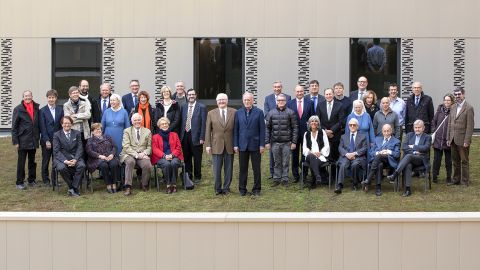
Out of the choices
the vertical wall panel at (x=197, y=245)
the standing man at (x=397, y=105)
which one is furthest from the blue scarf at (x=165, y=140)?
the vertical wall panel at (x=197, y=245)

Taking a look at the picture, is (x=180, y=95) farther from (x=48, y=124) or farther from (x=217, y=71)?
(x=217, y=71)

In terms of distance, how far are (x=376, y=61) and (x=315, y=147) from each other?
7665 millimetres

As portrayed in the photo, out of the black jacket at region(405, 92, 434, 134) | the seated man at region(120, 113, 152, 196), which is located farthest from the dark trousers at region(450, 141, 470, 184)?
the seated man at region(120, 113, 152, 196)

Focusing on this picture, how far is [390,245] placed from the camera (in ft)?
23.4

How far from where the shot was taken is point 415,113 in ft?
43.9

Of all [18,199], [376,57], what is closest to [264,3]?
[376,57]

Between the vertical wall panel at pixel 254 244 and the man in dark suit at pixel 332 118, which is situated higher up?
the man in dark suit at pixel 332 118

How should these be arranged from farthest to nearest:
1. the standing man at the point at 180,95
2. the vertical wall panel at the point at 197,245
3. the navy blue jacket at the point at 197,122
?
the standing man at the point at 180,95
the navy blue jacket at the point at 197,122
the vertical wall panel at the point at 197,245

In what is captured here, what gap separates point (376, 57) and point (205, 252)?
1310cm

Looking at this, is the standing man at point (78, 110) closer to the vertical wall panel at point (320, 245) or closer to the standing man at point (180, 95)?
the standing man at point (180, 95)

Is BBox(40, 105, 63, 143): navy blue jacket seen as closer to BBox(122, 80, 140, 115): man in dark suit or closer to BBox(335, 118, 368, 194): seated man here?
BBox(122, 80, 140, 115): man in dark suit

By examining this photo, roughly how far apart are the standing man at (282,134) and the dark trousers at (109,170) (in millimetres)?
2474

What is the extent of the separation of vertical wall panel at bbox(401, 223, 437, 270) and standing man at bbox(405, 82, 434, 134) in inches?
255

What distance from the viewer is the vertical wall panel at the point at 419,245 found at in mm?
7098
